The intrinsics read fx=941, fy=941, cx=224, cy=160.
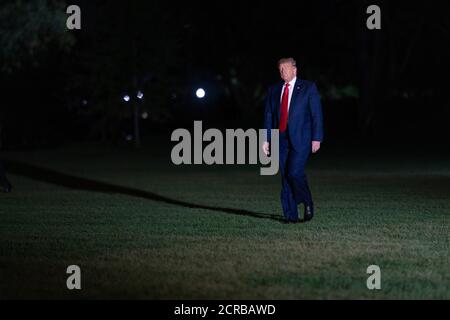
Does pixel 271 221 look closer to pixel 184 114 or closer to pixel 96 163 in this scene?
pixel 96 163

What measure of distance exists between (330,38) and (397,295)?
52.0 metres

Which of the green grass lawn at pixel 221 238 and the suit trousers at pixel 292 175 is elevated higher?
the suit trousers at pixel 292 175

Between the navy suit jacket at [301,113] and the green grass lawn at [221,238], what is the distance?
1263 mm

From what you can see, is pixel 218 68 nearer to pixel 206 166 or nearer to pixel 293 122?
pixel 206 166

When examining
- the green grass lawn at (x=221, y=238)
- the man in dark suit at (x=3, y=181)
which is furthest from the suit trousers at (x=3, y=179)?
the green grass lawn at (x=221, y=238)

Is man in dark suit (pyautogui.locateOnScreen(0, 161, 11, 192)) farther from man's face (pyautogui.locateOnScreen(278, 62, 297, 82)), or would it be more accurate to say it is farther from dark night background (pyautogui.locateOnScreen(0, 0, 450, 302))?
man's face (pyautogui.locateOnScreen(278, 62, 297, 82))

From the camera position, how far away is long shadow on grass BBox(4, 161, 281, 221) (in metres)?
15.6

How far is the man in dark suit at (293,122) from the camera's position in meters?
13.0

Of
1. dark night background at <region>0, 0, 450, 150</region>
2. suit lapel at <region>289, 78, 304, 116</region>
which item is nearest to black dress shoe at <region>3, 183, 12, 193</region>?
suit lapel at <region>289, 78, 304, 116</region>

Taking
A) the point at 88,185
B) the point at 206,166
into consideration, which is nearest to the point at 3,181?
the point at 88,185

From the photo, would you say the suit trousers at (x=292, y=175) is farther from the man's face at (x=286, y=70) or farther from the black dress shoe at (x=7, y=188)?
the black dress shoe at (x=7, y=188)

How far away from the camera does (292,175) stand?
1330 centimetres

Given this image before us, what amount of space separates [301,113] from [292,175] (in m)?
0.90
